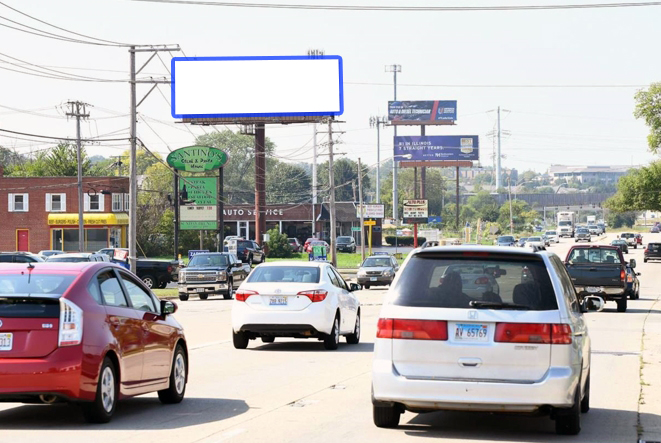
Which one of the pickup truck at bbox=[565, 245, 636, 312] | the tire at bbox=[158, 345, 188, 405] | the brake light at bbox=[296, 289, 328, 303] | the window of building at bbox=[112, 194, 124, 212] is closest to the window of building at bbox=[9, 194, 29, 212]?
the window of building at bbox=[112, 194, 124, 212]

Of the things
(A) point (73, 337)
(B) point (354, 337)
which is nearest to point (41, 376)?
(A) point (73, 337)

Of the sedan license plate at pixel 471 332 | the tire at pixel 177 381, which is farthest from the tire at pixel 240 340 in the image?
the sedan license plate at pixel 471 332

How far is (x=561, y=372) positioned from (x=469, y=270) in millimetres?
1248

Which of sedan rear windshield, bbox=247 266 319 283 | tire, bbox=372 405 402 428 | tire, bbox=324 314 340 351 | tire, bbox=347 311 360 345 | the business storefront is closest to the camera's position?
tire, bbox=372 405 402 428

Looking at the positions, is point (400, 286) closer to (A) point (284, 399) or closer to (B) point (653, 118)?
(A) point (284, 399)

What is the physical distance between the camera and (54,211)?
8800 cm

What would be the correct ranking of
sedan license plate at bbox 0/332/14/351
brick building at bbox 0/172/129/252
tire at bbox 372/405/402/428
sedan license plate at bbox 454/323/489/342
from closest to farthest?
sedan license plate at bbox 454/323/489/342
sedan license plate at bbox 0/332/14/351
tire at bbox 372/405/402/428
brick building at bbox 0/172/129/252

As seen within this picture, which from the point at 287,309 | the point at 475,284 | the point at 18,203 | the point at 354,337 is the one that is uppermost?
the point at 18,203

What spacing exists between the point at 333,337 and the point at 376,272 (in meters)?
30.8

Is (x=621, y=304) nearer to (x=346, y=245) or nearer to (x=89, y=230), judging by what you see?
(x=89, y=230)

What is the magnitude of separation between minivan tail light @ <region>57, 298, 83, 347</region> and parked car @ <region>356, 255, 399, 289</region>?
39904 mm

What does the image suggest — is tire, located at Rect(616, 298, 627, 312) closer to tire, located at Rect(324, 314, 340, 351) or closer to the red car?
tire, located at Rect(324, 314, 340, 351)

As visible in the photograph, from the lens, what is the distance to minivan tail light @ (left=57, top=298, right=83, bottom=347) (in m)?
10.2

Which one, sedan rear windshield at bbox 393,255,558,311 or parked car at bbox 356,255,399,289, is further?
parked car at bbox 356,255,399,289
